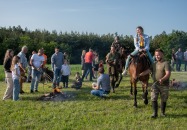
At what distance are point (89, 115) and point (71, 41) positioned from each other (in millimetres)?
44254

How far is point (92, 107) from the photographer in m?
10.7

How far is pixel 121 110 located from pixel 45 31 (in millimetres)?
47535

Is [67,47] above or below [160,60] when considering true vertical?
above

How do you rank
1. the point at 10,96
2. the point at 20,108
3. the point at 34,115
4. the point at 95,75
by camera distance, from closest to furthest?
the point at 34,115
the point at 20,108
the point at 10,96
the point at 95,75

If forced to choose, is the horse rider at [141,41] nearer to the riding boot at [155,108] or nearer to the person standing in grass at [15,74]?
the riding boot at [155,108]

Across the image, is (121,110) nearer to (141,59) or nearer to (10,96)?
(141,59)

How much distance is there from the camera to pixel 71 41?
175ft

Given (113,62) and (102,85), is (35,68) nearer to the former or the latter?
(113,62)

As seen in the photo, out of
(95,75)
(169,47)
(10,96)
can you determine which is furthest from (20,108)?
(169,47)

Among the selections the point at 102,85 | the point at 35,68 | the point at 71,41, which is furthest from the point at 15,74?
the point at 71,41

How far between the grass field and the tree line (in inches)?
1288

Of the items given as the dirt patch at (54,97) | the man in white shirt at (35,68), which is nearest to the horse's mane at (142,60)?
the dirt patch at (54,97)

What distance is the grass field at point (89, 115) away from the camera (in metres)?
8.45

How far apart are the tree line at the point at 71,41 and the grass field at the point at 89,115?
32711mm
